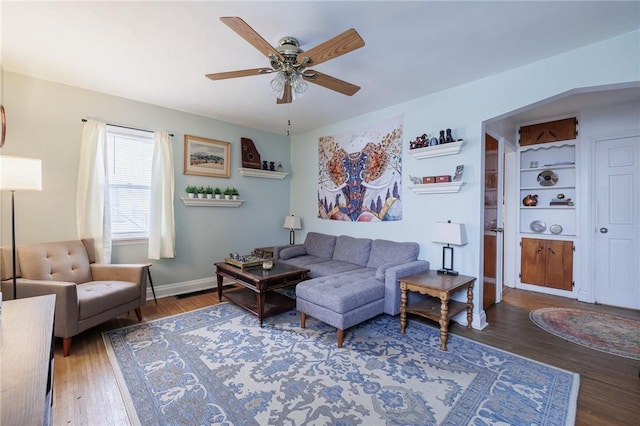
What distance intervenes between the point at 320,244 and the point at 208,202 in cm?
183

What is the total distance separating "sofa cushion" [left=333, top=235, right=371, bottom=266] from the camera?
3803mm

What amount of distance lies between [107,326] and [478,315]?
3.90 metres

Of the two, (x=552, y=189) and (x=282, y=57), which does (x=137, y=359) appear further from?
(x=552, y=189)

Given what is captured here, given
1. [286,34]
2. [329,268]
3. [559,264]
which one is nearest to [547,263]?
[559,264]

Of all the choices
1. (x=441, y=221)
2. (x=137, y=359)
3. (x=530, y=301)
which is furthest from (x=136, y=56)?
(x=530, y=301)

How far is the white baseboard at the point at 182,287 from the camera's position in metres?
3.74

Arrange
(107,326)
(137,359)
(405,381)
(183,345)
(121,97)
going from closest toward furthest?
(405,381) < (137,359) < (183,345) < (107,326) < (121,97)

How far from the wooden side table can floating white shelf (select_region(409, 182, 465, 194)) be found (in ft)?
3.12

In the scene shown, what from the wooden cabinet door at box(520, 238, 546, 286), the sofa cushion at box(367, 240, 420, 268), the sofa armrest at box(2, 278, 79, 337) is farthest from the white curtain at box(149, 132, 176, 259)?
the wooden cabinet door at box(520, 238, 546, 286)

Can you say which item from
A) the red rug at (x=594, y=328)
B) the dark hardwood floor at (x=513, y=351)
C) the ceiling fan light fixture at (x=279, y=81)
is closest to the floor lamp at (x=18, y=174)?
the dark hardwood floor at (x=513, y=351)

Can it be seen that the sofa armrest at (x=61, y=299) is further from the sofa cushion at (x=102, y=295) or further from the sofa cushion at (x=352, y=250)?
the sofa cushion at (x=352, y=250)

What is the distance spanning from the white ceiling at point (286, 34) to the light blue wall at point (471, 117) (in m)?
0.12

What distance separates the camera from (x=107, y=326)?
2.87m

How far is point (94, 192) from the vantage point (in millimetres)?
3236
